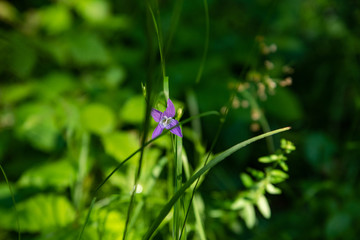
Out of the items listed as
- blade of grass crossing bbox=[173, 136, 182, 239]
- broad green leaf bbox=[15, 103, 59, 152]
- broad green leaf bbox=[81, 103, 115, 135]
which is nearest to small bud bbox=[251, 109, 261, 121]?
blade of grass crossing bbox=[173, 136, 182, 239]

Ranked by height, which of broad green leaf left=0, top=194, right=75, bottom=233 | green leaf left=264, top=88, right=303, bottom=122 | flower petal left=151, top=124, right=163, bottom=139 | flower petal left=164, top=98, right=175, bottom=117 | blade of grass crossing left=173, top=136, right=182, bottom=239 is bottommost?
blade of grass crossing left=173, top=136, right=182, bottom=239

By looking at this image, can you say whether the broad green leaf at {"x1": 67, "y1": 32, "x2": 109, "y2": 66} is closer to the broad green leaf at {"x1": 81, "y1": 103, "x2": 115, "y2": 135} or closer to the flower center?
the broad green leaf at {"x1": 81, "y1": 103, "x2": 115, "y2": 135}

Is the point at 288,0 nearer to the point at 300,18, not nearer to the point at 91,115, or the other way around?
the point at 300,18

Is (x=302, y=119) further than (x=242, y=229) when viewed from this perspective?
Yes

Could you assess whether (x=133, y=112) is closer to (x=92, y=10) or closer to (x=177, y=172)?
(x=177, y=172)

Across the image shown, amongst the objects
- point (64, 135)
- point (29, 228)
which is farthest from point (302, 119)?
point (29, 228)

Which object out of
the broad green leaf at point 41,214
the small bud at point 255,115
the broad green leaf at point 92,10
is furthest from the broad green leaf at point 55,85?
the small bud at point 255,115

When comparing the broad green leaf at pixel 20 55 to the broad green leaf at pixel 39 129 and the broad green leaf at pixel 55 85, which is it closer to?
the broad green leaf at pixel 55 85
